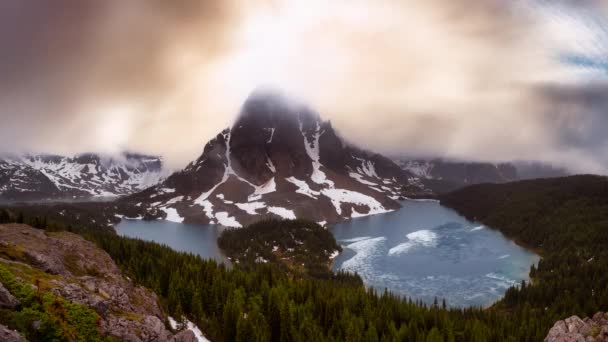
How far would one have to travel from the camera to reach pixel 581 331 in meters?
52.3

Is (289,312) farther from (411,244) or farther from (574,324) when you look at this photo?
(411,244)

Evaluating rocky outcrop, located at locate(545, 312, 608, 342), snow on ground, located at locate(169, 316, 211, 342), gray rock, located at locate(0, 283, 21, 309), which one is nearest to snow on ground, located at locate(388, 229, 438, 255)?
rocky outcrop, located at locate(545, 312, 608, 342)

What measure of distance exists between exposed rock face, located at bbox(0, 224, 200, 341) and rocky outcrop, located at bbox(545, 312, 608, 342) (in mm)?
48612

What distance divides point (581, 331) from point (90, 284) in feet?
198

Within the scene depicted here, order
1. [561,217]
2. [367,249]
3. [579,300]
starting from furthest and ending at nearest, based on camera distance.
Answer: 1. [561,217]
2. [367,249]
3. [579,300]

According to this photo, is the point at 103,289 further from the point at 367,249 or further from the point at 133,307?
the point at 367,249

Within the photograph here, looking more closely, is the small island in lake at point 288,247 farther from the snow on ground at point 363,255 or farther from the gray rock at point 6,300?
the gray rock at point 6,300

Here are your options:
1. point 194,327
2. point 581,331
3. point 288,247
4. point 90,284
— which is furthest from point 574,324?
point 288,247

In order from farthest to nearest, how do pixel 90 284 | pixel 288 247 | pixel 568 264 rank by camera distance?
pixel 288 247, pixel 568 264, pixel 90 284

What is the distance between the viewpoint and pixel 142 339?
29859 millimetres

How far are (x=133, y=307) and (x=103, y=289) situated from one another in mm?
3442

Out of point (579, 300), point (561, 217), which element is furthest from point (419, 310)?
point (561, 217)

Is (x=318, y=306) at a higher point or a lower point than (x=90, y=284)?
lower

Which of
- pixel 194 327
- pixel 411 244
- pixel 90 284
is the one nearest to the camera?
pixel 90 284
